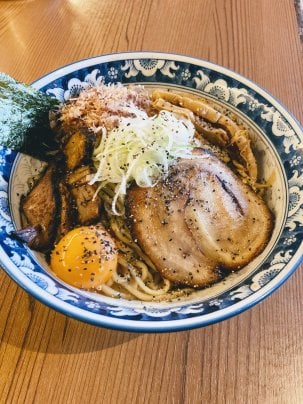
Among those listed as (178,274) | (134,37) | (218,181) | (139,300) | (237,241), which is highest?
(134,37)

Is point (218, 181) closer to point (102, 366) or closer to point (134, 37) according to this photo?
point (102, 366)

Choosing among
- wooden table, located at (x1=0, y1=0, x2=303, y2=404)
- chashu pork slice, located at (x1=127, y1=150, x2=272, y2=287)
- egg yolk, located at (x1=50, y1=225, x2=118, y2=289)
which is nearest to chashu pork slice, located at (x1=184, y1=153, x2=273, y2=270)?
chashu pork slice, located at (x1=127, y1=150, x2=272, y2=287)

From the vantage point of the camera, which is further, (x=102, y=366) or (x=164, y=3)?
(x=164, y=3)

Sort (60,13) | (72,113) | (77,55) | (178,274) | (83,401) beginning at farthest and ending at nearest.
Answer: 1. (60,13)
2. (77,55)
3. (72,113)
4. (178,274)
5. (83,401)

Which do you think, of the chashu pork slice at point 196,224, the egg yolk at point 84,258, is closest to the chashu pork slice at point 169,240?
the chashu pork slice at point 196,224

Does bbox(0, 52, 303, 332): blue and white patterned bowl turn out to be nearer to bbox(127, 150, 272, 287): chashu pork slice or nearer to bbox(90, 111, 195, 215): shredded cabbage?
bbox(127, 150, 272, 287): chashu pork slice

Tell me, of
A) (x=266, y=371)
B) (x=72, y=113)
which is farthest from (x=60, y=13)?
(x=266, y=371)

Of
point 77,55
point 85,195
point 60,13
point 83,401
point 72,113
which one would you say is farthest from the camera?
point 60,13
